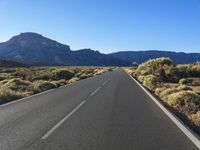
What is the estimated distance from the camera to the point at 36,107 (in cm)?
1567

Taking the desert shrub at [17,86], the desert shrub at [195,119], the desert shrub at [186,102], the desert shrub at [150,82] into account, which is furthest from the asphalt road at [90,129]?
the desert shrub at [150,82]

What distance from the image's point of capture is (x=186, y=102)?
1526 centimetres

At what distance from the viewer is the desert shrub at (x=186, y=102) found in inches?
548

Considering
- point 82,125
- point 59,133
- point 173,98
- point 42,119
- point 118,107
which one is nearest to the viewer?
point 59,133

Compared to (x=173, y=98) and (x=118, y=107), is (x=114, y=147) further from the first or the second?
(x=173, y=98)

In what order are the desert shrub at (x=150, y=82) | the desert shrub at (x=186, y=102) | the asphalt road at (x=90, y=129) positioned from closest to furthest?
the asphalt road at (x=90, y=129) < the desert shrub at (x=186, y=102) < the desert shrub at (x=150, y=82)

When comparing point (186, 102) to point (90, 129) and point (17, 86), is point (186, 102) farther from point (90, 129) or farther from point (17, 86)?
point (17, 86)

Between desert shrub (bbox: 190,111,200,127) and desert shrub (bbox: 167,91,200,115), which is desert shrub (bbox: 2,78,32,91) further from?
desert shrub (bbox: 190,111,200,127)

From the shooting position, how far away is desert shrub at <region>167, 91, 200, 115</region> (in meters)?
13.9

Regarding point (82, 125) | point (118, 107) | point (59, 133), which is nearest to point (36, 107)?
point (118, 107)

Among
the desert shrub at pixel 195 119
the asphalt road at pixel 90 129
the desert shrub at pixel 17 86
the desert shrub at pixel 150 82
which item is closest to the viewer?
the asphalt road at pixel 90 129

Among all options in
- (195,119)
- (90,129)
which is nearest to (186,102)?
(195,119)

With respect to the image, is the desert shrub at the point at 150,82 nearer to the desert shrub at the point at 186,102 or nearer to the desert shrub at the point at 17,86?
the desert shrub at the point at 17,86

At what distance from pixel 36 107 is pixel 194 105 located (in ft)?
21.0
